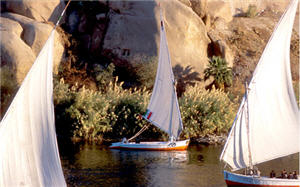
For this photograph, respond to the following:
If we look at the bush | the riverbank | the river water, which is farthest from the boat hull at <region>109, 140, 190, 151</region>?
the bush

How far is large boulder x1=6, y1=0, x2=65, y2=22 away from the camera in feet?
146

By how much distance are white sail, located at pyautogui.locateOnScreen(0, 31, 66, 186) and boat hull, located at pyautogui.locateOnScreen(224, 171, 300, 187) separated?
318 inches

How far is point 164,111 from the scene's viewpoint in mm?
31141

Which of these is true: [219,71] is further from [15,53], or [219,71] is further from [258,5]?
[258,5]

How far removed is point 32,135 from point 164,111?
18.8 m

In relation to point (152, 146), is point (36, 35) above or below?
above

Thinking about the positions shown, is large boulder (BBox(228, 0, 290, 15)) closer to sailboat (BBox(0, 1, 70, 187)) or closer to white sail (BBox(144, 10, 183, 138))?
white sail (BBox(144, 10, 183, 138))

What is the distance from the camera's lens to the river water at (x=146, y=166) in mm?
20788

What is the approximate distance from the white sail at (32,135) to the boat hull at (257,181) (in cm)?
807

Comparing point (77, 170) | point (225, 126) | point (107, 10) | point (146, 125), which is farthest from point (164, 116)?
point (107, 10)

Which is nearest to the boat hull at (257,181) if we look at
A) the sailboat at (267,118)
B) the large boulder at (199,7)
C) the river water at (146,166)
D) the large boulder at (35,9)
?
the sailboat at (267,118)

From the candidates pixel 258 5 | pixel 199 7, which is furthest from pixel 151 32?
pixel 258 5

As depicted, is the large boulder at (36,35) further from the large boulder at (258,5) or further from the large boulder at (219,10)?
the large boulder at (258,5)

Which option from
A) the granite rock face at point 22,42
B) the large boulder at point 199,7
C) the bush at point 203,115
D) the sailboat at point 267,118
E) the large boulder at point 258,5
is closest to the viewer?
the sailboat at point 267,118
